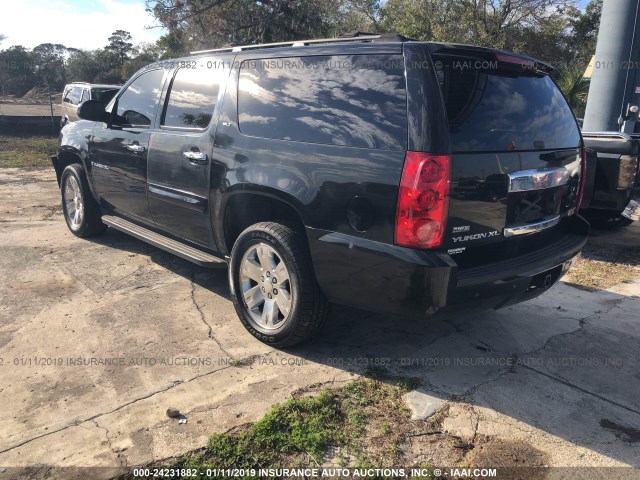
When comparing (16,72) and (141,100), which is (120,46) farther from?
(141,100)

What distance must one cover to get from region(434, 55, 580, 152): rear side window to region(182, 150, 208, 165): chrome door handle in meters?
1.84

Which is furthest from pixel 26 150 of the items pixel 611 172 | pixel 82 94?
pixel 611 172

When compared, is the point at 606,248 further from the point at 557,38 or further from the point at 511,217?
the point at 557,38

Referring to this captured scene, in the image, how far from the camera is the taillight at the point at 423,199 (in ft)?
9.00

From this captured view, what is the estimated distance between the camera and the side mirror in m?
5.09

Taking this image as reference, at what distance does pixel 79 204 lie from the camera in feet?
19.5

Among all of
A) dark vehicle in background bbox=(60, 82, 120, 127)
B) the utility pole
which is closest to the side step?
the utility pole

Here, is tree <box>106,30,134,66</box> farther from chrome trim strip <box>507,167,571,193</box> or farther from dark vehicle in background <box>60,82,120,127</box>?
chrome trim strip <box>507,167,571,193</box>

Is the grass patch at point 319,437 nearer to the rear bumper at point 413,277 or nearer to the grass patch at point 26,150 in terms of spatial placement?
the rear bumper at point 413,277

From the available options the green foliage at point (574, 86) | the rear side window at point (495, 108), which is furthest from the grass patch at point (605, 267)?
the green foliage at point (574, 86)

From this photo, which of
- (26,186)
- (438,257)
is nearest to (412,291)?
(438,257)

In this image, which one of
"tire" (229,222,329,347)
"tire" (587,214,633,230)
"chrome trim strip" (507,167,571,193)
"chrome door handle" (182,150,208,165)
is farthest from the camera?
"tire" (587,214,633,230)

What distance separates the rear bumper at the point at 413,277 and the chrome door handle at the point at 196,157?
3.88 feet

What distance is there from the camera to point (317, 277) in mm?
3244
